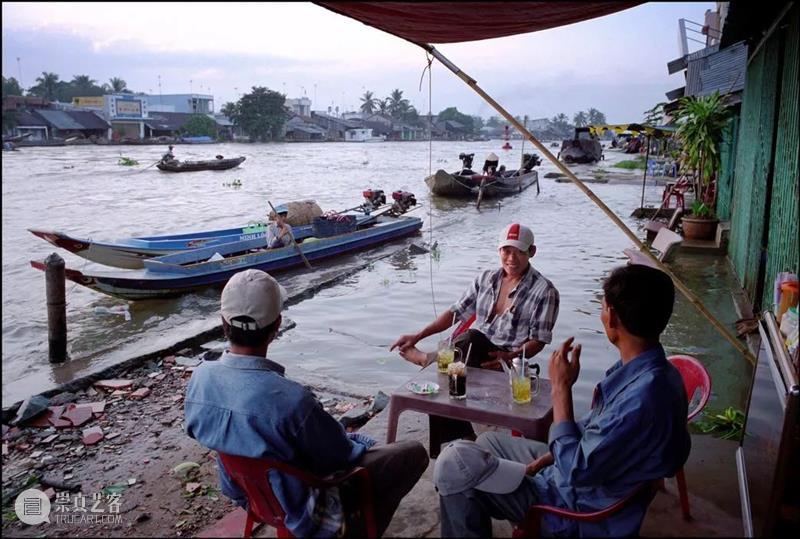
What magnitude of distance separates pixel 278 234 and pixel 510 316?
8081 mm

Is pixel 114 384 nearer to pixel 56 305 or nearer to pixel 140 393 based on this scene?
pixel 140 393

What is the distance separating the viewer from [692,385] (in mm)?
3152

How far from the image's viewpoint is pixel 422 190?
1158 inches

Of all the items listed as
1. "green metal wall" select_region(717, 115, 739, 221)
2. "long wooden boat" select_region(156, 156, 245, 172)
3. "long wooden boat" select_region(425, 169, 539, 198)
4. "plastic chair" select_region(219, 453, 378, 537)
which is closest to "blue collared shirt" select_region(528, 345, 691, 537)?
"plastic chair" select_region(219, 453, 378, 537)

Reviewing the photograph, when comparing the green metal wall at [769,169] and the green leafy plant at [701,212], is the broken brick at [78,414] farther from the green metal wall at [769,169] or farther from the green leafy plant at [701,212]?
the green leafy plant at [701,212]

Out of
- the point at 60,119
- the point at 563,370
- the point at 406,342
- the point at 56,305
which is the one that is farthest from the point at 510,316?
the point at 60,119

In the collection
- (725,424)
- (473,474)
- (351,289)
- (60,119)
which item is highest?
(60,119)

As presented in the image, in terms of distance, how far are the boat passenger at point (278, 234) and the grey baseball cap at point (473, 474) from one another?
947cm

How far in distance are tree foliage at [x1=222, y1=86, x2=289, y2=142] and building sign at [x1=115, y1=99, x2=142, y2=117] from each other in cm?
1079

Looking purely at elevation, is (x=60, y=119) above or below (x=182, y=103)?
below

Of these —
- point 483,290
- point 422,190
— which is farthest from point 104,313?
point 422,190

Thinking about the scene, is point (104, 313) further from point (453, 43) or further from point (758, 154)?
point (758, 154)

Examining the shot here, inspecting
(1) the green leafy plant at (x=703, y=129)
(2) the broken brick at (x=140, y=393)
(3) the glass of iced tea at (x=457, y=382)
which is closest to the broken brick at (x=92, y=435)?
(2) the broken brick at (x=140, y=393)

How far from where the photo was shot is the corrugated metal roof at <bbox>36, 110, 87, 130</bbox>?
59.3 meters
